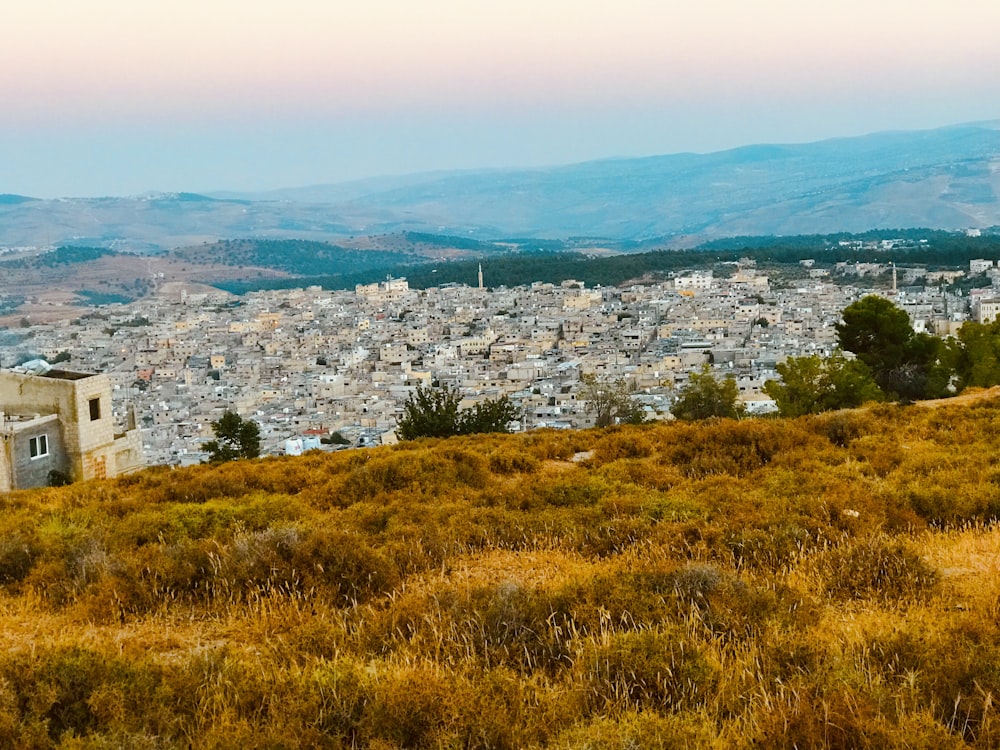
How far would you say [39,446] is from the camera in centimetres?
1556

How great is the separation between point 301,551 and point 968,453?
5.83m

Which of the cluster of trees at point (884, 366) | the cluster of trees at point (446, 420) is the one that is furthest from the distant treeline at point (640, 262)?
the cluster of trees at point (446, 420)

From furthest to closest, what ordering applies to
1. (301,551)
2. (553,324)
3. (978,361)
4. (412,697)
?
(553,324)
(978,361)
(301,551)
(412,697)

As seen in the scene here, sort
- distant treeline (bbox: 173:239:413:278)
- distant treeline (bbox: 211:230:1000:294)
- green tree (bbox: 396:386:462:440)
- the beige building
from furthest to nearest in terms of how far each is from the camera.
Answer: distant treeline (bbox: 173:239:413:278) < distant treeline (bbox: 211:230:1000:294) < green tree (bbox: 396:386:462:440) < the beige building

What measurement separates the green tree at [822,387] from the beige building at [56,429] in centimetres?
1285

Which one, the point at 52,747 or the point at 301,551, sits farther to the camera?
the point at 301,551

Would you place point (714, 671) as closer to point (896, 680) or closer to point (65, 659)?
point (896, 680)

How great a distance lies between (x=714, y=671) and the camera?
312cm

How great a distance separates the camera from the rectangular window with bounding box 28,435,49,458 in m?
15.4

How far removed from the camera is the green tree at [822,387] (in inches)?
693

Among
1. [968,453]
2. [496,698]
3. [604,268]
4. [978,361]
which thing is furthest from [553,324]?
[496,698]

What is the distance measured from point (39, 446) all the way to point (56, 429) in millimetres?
513

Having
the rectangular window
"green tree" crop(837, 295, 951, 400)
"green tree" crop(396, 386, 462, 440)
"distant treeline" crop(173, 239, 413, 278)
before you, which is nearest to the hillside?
"green tree" crop(396, 386, 462, 440)

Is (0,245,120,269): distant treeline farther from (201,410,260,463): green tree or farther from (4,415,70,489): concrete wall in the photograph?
(4,415,70,489): concrete wall
